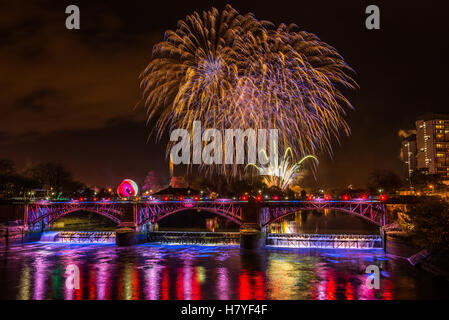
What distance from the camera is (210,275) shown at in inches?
1897

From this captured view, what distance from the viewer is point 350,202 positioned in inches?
2736

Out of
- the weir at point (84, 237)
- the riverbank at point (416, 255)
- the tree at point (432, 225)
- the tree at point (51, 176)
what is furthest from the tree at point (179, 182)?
the tree at point (432, 225)

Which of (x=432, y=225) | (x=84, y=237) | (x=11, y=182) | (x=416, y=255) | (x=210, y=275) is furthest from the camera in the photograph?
(x=11, y=182)

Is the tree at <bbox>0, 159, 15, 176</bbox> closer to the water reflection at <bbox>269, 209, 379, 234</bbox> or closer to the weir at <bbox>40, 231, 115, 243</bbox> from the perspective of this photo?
the weir at <bbox>40, 231, 115, 243</bbox>

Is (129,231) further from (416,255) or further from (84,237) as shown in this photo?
(416,255)

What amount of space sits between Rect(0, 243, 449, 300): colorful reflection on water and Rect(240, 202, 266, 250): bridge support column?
8.46 ft

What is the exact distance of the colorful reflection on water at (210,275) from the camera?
39344mm

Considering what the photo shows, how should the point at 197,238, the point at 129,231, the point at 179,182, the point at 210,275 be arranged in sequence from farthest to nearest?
1. the point at 179,182
2. the point at 129,231
3. the point at 197,238
4. the point at 210,275

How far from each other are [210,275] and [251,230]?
890 inches

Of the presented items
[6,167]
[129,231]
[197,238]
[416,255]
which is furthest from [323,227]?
[6,167]

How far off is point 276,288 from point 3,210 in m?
73.3

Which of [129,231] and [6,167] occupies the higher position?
[6,167]

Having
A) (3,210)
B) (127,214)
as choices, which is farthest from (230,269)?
(3,210)
